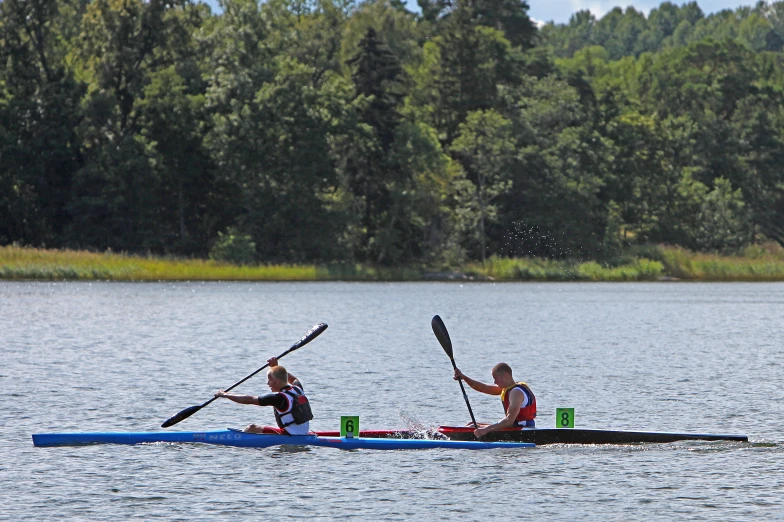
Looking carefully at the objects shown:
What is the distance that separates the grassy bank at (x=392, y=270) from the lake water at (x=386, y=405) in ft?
40.9

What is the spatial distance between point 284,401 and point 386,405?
6.79 meters

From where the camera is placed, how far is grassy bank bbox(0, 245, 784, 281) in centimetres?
7162

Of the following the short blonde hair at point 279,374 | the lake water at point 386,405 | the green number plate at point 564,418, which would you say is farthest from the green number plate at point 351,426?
the green number plate at point 564,418

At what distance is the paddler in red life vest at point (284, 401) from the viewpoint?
19.3 m

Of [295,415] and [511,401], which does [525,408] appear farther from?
[295,415]

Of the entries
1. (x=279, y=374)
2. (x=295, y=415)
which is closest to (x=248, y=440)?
(x=295, y=415)

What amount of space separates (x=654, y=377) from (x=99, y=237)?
61.6 metres

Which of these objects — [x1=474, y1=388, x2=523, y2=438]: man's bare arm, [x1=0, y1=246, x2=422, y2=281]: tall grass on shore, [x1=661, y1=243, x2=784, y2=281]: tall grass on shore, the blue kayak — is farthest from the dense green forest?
[x1=474, y1=388, x2=523, y2=438]: man's bare arm

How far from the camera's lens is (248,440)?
65.3 feet

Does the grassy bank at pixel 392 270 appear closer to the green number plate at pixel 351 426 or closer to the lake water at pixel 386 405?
the lake water at pixel 386 405

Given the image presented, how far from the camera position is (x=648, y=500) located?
16875 millimetres

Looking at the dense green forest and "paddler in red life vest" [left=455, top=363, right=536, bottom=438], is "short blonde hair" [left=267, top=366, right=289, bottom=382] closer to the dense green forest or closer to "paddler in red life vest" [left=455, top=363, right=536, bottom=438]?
"paddler in red life vest" [left=455, top=363, right=536, bottom=438]

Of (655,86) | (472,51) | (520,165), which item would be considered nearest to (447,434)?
(520,165)

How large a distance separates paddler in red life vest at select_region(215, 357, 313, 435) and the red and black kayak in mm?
567
